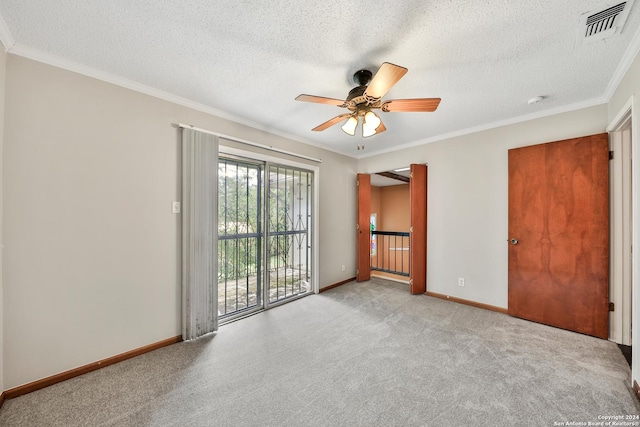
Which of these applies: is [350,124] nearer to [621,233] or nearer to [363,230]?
[363,230]

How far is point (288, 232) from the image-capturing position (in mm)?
3689

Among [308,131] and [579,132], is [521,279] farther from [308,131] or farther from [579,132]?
[308,131]

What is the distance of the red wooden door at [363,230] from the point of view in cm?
462

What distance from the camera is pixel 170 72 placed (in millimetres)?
2066

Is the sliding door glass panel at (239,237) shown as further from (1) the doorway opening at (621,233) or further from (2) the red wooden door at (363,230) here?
(1) the doorway opening at (621,233)

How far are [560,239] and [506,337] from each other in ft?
4.17

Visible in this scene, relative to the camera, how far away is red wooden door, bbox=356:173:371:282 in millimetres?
4625

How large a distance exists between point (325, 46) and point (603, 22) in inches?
70.6

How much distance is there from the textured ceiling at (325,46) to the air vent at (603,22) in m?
0.04

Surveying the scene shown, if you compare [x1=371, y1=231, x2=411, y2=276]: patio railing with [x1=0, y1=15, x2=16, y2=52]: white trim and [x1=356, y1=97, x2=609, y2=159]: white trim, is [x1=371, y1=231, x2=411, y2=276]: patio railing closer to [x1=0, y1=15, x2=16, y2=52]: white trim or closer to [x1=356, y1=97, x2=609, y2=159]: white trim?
[x1=356, y1=97, x2=609, y2=159]: white trim

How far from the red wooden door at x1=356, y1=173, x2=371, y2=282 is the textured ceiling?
232 centimetres

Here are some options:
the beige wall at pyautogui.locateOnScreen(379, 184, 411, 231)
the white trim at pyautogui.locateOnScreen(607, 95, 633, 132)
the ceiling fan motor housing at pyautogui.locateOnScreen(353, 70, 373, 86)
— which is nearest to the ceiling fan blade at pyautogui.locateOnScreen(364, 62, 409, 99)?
the ceiling fan motor housing at pyautogui.locateOnScreen(353, 70, 373, 86)

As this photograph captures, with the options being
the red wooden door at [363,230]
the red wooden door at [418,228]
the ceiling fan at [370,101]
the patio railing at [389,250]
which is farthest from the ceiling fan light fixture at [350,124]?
the patio railing at [389,250]

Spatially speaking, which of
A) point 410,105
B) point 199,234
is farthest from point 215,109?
point 410,105
